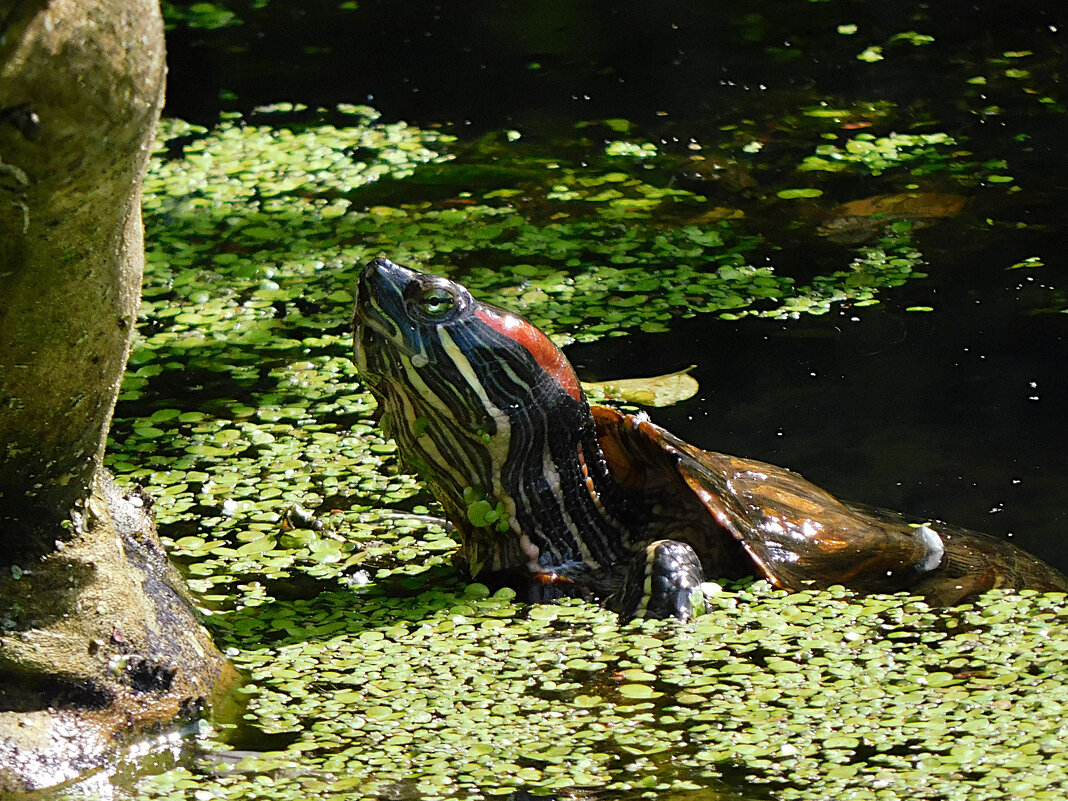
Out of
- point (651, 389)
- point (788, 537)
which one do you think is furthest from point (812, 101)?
point (788, 537)

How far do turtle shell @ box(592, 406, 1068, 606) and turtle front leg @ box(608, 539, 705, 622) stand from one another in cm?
15

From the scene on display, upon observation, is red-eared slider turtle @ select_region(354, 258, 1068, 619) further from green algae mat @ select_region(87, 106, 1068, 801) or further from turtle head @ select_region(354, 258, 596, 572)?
green algae mat @ select_region(87, 106, 1068, 801)

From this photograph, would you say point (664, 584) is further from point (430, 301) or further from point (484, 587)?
point (430, 301)

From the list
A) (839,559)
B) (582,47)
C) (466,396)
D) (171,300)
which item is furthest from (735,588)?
(582,47)

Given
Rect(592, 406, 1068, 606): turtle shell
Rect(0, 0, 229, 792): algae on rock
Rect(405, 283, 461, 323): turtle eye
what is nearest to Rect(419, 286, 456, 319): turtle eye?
Rect(405, 283, 461, 323): turtle eye

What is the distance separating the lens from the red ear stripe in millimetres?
3131

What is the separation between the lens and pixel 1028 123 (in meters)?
6.45

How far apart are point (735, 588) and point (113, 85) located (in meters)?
1.91

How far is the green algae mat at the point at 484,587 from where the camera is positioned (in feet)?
7.94

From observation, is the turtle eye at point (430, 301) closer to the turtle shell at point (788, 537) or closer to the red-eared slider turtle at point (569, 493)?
the red-eared slider turtle at point (569, 493)

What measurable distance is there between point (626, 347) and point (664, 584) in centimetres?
181

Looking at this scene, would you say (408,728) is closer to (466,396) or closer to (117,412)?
(466,396)

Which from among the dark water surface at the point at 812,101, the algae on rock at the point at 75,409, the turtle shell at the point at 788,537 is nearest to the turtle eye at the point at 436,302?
the turtle shell at the point at 788,537

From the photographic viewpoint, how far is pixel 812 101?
708 cm
